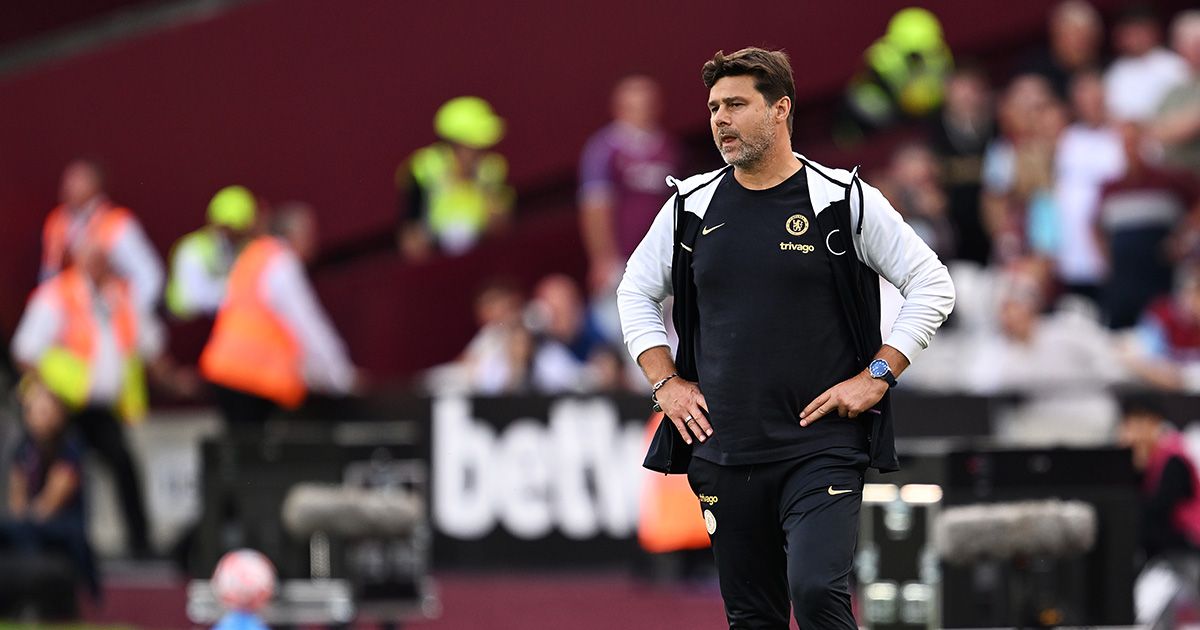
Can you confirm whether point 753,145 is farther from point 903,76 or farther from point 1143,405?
point 903,76

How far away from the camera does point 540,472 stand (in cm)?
1605

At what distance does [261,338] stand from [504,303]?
1.96m

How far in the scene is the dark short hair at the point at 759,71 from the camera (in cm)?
Answer: 677

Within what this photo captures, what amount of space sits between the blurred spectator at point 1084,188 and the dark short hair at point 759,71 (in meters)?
10.0

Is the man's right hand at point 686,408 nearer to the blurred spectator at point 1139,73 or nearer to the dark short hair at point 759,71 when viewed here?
the dark short hair at point 759,71

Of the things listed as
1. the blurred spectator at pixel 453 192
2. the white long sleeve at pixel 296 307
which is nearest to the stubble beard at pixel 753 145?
the white long sleeve at pixel 296 307

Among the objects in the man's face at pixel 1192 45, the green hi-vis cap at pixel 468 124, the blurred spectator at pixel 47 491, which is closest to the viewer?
the blurred spectator at pixel 47 491

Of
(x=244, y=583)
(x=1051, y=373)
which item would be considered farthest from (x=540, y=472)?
(x=244, y=583)

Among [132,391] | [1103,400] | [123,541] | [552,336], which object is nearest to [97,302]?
[132,391]

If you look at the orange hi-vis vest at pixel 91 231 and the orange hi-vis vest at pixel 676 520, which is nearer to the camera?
the orange hi-vis vest at pixel 676 520

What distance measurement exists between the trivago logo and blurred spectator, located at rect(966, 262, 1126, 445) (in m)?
2.68

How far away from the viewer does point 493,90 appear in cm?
2036

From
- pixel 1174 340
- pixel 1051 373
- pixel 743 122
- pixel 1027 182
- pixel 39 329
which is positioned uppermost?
pixel 1027 182

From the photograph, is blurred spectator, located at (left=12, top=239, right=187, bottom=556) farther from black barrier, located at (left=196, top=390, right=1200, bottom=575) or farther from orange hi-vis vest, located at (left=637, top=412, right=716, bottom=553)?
orange hi-vis vest, located at (left=637, top=412, right=716, bottom=553)
